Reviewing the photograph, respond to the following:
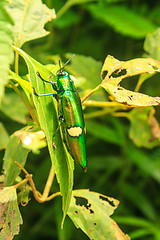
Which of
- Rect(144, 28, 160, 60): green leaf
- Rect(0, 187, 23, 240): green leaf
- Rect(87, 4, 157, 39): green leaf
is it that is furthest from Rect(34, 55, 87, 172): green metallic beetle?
Rect(87, 4, 157, 39): green leaf

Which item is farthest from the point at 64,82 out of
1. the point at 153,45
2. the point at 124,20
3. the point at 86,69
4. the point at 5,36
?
the point at 124,20

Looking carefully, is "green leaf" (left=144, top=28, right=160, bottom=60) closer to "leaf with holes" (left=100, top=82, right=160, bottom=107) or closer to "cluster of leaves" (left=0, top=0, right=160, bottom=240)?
"cluster of leaves" (left=0, top=0, right=160, bottom=240)

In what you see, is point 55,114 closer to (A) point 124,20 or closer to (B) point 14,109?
(B) point 14,109

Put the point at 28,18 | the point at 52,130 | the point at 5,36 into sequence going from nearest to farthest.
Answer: the point at 5,36 < the point at 52,130 < the point at 28,18

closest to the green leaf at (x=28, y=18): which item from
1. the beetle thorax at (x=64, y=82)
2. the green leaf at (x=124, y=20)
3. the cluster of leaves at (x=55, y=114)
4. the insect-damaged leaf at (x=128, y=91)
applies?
the cluster of leaves at (x=55, y=114)

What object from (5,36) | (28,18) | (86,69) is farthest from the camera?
(86,69)

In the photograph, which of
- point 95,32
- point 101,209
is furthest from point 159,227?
point 95,32
